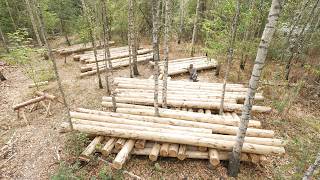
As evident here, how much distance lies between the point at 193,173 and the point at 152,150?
160 cm

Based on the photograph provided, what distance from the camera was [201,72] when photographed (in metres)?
15.8

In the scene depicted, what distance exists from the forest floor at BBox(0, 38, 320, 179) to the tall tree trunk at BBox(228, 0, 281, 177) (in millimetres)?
683

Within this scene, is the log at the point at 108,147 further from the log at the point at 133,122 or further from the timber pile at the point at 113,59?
the timber pile at the point at 113,59

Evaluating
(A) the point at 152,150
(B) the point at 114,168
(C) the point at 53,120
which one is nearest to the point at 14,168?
(C) the point at 53,120

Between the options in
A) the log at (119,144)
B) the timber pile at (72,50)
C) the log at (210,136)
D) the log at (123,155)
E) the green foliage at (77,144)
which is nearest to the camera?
the log at (123,155)

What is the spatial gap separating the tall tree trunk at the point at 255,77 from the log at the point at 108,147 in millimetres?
4137

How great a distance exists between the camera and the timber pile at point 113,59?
15.7m

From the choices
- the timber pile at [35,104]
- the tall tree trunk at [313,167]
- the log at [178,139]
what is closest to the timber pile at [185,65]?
the timber pile at [35,104]

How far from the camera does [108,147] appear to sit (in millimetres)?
7844

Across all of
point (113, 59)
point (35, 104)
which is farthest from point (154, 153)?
point (113, 59)

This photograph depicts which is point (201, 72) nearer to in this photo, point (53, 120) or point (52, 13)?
point (53, 120)

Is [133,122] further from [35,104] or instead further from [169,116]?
[35,104]

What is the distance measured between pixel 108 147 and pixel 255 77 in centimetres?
535

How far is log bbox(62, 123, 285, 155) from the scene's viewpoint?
735 centimetres
